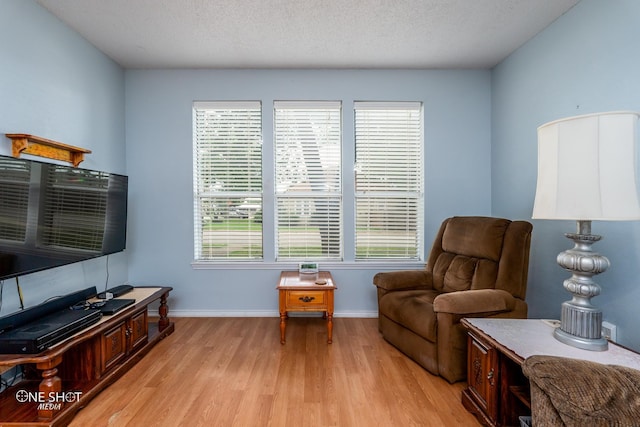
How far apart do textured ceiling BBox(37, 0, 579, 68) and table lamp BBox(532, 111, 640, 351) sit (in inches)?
56.9

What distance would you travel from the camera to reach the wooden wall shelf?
1896 millimetres

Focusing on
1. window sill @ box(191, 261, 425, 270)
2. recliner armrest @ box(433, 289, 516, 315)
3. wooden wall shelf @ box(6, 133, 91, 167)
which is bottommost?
recliner armrest @ box(433, 289, 516, 315)

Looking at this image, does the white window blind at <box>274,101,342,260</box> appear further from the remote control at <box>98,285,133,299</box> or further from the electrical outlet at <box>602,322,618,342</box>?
the electrical outlet at <box>602,322,618,342</box>

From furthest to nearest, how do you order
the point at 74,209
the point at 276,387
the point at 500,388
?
1. the point at 74,209
2. the point at 276,387
3. the point at 500,388

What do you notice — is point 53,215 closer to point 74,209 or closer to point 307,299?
point 74,209

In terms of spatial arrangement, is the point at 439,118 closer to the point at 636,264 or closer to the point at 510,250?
the point at 510,250

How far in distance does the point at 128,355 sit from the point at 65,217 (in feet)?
3.76

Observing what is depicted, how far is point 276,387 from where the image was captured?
1.96 m

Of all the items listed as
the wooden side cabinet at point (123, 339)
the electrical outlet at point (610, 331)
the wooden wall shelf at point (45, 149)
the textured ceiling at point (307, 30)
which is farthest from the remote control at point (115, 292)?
the electrical outlet at point (610, 331)

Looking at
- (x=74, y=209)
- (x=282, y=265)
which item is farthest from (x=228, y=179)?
(x=74, y=209)

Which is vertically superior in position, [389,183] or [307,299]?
[389,183]

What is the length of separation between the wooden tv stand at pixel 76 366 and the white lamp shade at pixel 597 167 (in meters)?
2.79

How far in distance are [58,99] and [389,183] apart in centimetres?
310

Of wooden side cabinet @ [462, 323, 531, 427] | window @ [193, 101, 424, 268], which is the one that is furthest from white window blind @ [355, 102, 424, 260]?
wooden side cabinet @ [462, 323, 531, 427]
